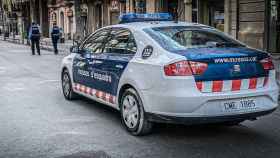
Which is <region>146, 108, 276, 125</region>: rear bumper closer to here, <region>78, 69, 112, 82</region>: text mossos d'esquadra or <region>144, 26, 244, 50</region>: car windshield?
<region>144, 26, 244, 50</region>: car windshield

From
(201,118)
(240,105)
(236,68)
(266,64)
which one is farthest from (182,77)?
(266,64)

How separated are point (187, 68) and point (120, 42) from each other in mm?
1712

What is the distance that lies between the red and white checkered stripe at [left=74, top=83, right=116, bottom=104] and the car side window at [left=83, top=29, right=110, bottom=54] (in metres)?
0.64

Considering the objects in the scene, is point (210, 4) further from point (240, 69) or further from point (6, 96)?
point (240, 69)

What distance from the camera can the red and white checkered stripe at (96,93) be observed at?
750 centimetres

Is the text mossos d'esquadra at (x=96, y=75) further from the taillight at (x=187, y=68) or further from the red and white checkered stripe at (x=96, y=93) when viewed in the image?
the taillight at (x=187, y=68)

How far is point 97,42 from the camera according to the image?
8234 millimetres

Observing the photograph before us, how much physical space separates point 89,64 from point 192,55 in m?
2.62

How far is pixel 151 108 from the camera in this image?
20.7 ft

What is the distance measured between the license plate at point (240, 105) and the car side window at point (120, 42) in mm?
1567

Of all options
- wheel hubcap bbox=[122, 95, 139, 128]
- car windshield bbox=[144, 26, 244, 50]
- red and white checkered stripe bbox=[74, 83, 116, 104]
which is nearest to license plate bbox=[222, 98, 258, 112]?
car windshield bbox=[144, 26, 244, 50]

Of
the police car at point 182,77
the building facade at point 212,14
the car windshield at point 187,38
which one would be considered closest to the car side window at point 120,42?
the police car at point 182,77

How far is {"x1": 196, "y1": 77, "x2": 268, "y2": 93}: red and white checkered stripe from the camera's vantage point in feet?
19.9

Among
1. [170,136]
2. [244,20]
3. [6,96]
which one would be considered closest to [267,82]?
[170,136]
